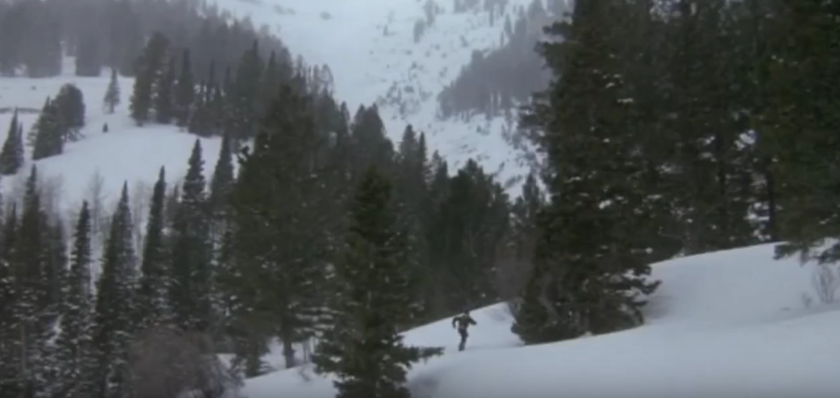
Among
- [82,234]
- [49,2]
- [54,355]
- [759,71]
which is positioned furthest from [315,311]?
[49,2]

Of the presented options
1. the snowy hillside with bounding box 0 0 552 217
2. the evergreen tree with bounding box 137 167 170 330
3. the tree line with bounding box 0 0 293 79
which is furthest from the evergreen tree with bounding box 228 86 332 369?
the tree line with bounding box 0 0 293 79

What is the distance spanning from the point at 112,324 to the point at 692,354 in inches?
1601

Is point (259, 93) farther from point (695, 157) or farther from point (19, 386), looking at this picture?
point (695, 157)

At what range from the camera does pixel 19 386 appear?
42.7 m

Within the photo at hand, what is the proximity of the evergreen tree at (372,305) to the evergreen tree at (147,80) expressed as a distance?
93788 mm

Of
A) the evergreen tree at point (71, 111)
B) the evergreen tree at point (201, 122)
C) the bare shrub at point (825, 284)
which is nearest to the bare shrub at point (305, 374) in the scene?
the bare shrub at point (825, 284)

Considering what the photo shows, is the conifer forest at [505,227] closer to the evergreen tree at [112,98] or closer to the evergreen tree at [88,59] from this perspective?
the evergreen tree at [112,98]

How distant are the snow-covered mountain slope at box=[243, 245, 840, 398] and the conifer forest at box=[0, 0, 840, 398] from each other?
93 cm

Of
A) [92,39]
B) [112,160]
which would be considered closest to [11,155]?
[112,160]

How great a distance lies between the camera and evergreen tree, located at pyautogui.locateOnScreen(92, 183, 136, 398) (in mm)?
45156

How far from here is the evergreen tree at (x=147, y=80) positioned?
107500mm

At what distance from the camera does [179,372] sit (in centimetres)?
2409

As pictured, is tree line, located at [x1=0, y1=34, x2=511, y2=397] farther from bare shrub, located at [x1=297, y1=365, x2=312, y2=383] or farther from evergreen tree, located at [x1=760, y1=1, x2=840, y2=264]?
evergreen tree, located at [x1=760, y1=1, x2=840, y2=264]

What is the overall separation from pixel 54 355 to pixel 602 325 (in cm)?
3640
